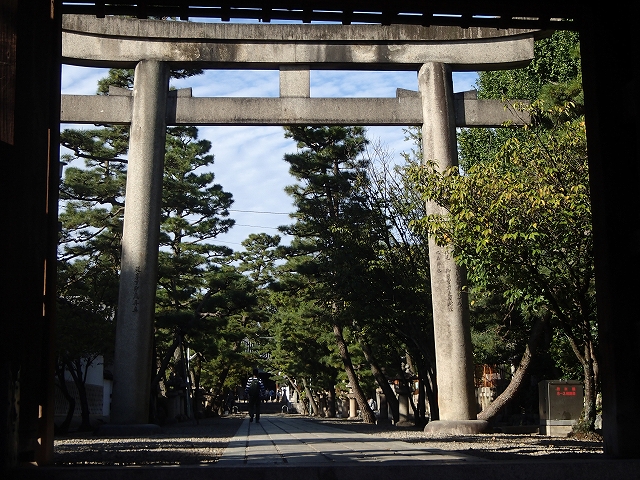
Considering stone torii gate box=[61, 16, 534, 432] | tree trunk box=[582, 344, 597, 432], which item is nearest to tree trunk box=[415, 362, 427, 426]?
stone torii gate box=[61, 16, 534, 432]

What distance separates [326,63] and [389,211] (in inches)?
261

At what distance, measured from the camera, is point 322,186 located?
89.5 feet

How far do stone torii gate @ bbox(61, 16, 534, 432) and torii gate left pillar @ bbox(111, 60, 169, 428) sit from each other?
0.02m

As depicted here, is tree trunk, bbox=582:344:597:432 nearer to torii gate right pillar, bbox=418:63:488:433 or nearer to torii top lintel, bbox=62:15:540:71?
torii gate right pillar, bbox=418:63:488:433

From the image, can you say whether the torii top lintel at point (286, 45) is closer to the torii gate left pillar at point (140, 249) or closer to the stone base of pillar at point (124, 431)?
the torii gate left pillar at point (140, 249)

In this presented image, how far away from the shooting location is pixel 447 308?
1433 cm

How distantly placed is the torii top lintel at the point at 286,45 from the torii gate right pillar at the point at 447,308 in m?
0.56

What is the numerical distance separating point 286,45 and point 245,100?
1.30 meters

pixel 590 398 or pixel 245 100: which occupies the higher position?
pixel 245 100

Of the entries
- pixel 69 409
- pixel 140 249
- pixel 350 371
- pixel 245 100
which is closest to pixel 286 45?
pixel 245 100

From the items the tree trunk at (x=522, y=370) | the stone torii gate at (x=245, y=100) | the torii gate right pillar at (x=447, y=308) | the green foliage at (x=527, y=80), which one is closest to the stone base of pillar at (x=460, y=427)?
the torii gate right pillar at (x=447, y=308)

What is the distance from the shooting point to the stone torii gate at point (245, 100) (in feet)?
47.9

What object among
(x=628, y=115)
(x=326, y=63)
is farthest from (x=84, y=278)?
(x=628, y=115)

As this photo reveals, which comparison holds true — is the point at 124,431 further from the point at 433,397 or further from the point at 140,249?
the point at 433,397
